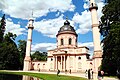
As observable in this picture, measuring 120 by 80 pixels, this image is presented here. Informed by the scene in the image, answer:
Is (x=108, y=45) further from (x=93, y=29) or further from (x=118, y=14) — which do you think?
(x=93, y=29)

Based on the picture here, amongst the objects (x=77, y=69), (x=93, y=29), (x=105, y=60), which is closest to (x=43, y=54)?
(x=77, y=69)

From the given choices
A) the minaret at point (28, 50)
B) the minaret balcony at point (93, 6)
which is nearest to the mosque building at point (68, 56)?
the minaret at point (28, 50)

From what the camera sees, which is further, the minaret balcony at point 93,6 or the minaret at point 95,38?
the minaret balcony at point 93,6

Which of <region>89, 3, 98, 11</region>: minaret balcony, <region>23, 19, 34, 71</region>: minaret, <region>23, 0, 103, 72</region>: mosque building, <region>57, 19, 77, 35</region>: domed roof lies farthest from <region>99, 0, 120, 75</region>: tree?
<region>57, 19, 77, 35</region>: domed roof

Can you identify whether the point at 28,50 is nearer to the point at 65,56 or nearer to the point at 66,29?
the point at 65,56

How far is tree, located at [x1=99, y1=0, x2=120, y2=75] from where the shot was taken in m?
23.8

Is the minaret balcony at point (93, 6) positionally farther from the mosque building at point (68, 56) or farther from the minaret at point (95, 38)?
the mosque building at point (68, 56)

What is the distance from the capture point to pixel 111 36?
25.5 metres

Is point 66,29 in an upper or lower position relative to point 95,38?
upper

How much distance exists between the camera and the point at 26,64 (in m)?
61.9

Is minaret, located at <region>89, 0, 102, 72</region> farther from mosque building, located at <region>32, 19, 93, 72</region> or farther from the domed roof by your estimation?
the domed roof

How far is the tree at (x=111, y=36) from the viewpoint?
78.1ft

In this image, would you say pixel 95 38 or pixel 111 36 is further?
pixel 95 38

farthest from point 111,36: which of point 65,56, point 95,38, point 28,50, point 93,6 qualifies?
point 28,50
